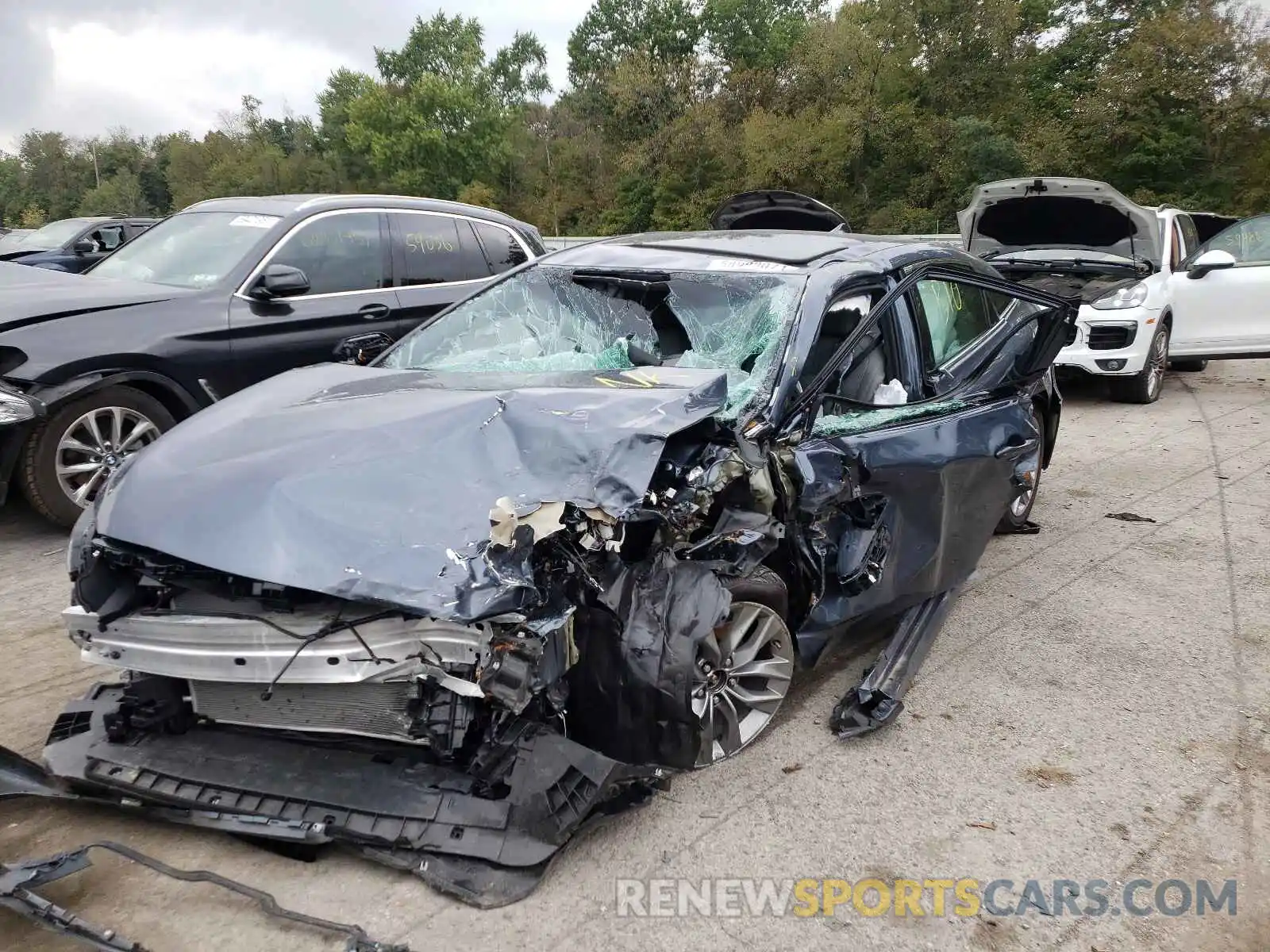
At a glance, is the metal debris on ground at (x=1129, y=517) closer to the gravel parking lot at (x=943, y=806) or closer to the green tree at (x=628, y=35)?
the gravel parking lot at (x=943, y=806)

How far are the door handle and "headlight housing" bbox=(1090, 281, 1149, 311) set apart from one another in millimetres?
4770

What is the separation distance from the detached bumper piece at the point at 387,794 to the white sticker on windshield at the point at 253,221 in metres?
4.08

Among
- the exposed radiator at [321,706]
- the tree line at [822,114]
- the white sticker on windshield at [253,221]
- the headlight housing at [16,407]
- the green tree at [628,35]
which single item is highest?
the green tree at [628,35]

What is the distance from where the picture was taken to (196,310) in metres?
5.31

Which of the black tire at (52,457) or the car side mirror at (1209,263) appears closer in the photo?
the black tire at (52,457)

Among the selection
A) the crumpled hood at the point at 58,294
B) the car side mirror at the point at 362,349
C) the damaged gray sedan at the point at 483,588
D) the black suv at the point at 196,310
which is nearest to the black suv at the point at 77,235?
the crumpled hood at the point at 58,294

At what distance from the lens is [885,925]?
233 cm

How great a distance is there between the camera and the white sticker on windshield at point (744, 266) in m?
3.60

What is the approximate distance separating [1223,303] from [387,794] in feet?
31.0

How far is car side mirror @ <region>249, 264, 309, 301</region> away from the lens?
210 inches

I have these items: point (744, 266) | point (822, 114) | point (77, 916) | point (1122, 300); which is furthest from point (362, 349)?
point (822, 114)

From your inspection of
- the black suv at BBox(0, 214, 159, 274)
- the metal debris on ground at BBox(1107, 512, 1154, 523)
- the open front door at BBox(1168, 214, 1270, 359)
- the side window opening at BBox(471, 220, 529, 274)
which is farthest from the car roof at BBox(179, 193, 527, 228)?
the open front door at BBox(1168, 214, 1270, 359)

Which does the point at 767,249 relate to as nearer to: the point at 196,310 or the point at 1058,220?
the point at 196,310

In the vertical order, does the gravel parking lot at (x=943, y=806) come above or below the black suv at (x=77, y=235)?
below
